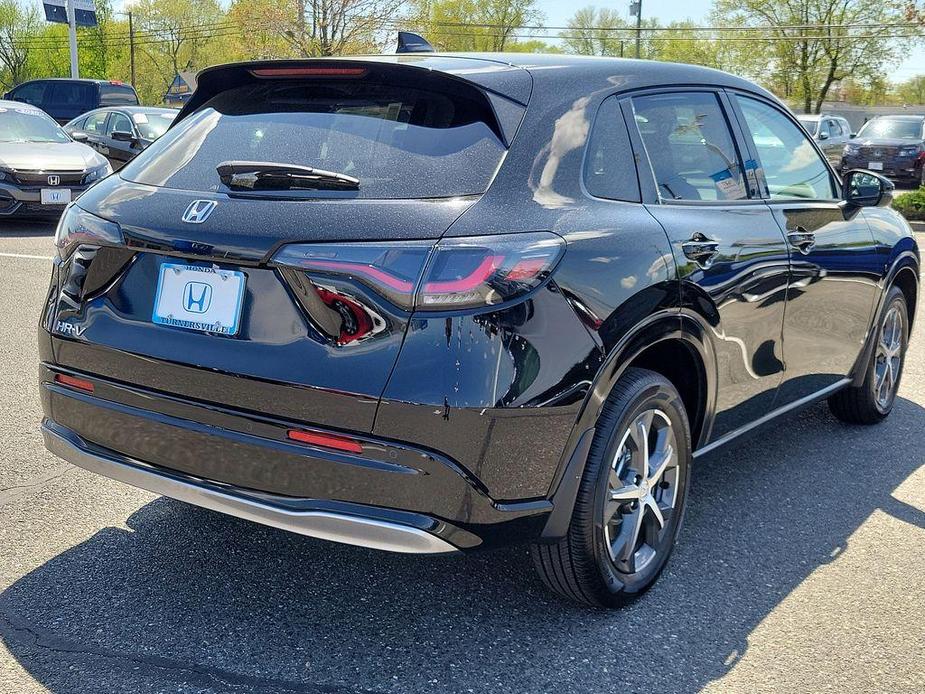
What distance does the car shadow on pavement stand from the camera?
8.86ft

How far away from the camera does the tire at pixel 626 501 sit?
2.85 m

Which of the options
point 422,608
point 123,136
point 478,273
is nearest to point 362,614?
point 422,608

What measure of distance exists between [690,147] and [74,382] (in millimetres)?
2190

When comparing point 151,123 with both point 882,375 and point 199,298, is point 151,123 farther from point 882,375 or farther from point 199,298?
point 199,298

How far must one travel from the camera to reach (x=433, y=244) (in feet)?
8.14

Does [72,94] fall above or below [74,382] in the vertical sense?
above

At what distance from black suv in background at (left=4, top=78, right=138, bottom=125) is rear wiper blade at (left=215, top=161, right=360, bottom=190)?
22761mm

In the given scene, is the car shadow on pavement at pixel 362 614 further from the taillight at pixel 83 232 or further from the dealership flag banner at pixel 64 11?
the dealership flag banner at pixel 64 11

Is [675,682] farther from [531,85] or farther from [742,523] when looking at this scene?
[531,85]

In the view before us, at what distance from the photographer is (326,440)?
2537 mm

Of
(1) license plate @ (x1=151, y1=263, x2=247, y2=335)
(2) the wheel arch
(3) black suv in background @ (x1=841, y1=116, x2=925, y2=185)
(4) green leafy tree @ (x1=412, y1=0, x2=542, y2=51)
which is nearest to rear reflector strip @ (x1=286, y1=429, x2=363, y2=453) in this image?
(1) license plate @ (x1=151, y1=263, x2=247, y2=335)

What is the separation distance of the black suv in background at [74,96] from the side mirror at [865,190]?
72.2ft

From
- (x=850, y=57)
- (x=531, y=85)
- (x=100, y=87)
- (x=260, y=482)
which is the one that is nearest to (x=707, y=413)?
(x=531, y=85)

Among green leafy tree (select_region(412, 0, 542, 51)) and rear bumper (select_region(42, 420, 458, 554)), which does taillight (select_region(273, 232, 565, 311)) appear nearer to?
rear bumper (select_region(42, 420, 458, 554))
